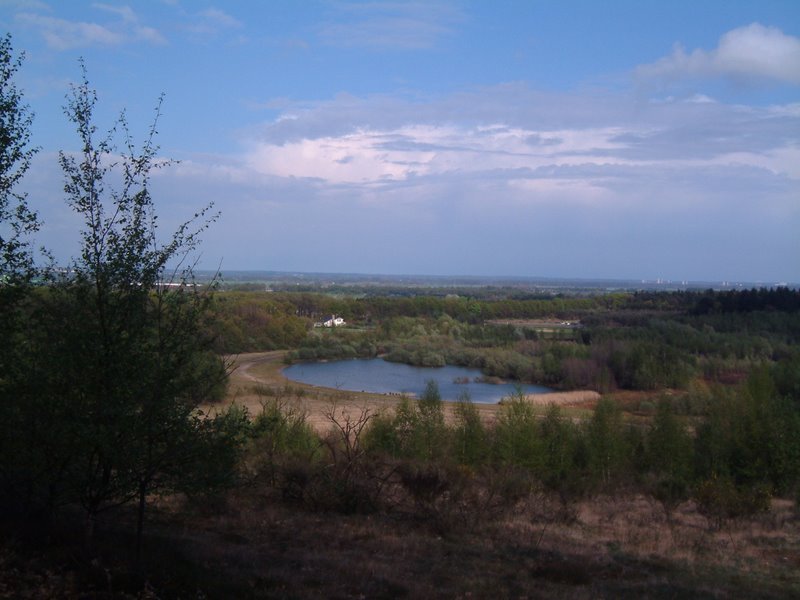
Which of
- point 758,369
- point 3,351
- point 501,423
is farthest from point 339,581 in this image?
point 758,369

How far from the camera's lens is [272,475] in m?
13.0

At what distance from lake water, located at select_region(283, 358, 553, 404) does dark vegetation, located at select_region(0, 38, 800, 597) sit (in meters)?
12.2

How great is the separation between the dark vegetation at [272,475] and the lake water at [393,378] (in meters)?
12.2

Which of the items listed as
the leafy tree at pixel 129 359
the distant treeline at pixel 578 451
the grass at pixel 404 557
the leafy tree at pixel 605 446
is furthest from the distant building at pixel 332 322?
the leafy tree at pixel 129 359

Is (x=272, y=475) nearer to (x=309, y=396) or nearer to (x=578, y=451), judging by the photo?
(x=578, y=451)

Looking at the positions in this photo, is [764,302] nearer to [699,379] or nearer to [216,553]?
[699,379]

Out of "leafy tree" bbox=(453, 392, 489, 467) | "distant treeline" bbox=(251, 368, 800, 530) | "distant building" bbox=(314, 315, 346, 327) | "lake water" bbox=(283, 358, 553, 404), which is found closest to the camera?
"distant treeline" bbox=(251, 368, 800, 530)

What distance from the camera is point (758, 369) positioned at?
23.4 meters

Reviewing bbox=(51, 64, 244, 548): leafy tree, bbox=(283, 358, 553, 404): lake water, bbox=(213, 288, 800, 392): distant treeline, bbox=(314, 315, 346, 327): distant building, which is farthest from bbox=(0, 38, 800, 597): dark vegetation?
bbox=(314, 315, 346, 327): distant building

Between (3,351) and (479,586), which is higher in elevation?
(3,351)

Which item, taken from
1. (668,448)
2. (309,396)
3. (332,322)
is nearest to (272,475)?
(668,448)

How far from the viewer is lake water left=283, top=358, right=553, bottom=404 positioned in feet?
122

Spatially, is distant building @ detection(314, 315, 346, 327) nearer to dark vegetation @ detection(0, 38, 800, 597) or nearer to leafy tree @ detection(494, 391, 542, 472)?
dark vegetation @ detection(0, 38, 800, 597)

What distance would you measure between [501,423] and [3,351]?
597 inches
